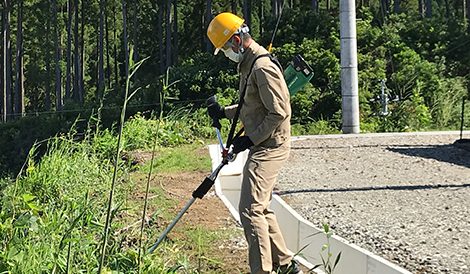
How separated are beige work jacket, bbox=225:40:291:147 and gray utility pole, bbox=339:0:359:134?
925 cm

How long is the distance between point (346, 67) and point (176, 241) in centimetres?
905

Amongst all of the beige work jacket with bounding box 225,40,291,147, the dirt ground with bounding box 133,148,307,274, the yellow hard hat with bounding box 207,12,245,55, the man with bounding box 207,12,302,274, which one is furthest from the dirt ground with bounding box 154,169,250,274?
the yellow hard hat with bounding box 207,12,245,55

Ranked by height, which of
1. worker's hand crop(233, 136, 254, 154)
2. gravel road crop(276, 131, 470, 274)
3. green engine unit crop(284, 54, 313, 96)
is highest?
green engine unit crop(284, 54, 313, 96)

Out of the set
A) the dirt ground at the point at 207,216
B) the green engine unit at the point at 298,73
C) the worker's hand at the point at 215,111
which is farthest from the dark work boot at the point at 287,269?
the green engine unit at the point at 298,73

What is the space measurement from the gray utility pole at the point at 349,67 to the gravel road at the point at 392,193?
1046 mm

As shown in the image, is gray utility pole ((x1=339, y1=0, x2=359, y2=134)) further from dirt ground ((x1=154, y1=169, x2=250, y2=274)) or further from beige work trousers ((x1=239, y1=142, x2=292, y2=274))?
beige work trousers ((x1=239, y1=142, x2=292, y2=274))

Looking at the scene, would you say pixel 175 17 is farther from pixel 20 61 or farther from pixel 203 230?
pixel 203 230

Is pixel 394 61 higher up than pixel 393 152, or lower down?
higher up

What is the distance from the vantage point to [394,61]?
19.4 m

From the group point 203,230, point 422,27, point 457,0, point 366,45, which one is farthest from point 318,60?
point 457,0

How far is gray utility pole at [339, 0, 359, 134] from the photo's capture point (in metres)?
13.9

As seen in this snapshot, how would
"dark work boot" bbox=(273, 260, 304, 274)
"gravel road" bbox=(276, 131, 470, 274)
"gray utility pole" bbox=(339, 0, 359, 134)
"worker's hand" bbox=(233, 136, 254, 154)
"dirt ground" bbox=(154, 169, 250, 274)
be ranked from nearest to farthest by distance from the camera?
1. "worker's hand" bbox=(233, 136, 254, 154)
2. "dark work boot" bbox=(273, 260, 304, 274)
3. "dirt ground" bbox=(154, 169, 250, 274)
4. "gravel road" bbox=(276, 131, 470, 274)
5. "gray utility pole" bbox=(339, 0, 359, 134)

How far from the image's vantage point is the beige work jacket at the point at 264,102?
15.1ft

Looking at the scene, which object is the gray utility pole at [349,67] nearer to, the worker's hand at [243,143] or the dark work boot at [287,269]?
the dark work boot at [287,269]
